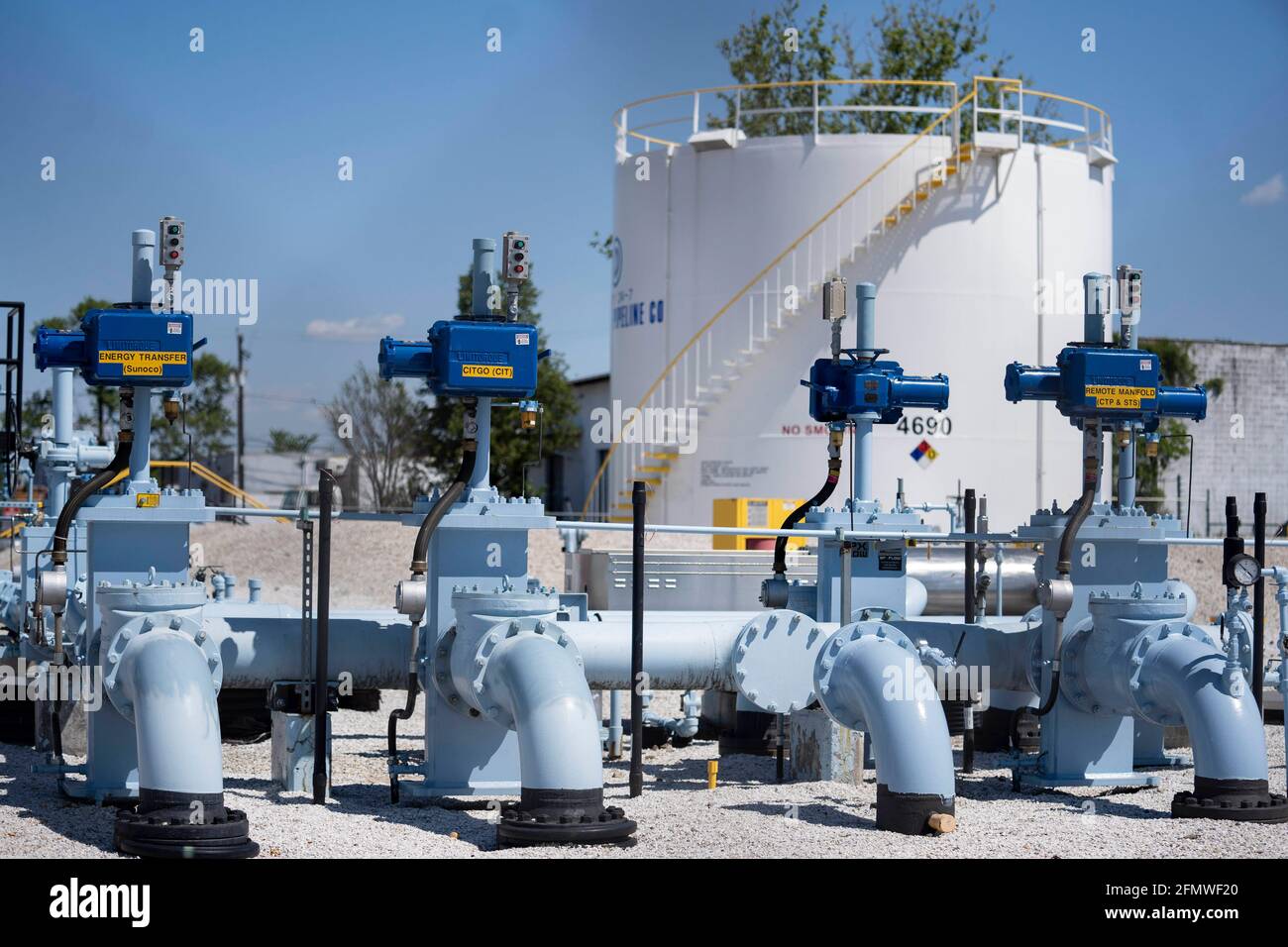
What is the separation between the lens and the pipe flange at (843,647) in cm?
916

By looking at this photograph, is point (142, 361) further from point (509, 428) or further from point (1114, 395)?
point (509, 428)

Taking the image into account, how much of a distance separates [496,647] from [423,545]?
0.65 m

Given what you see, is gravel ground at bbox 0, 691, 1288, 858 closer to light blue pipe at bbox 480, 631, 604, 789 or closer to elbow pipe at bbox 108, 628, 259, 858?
elbow pipe at bbox 108, 628, 259, 858

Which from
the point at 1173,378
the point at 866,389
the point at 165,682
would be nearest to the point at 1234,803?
the point at 866,389

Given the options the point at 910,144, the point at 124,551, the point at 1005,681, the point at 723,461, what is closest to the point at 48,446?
the point at 124,551

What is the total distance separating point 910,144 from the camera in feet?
76.2

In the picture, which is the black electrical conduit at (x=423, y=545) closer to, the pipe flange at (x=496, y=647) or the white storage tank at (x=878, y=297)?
the pipe flange at (x=496, y=647)

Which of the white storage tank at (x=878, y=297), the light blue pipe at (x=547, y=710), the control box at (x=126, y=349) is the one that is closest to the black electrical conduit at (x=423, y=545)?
the light blue pipe at (x=547, y=710)

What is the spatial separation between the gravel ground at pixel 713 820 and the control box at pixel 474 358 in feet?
7.18

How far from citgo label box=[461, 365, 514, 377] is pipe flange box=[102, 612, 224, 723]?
1.84 meters

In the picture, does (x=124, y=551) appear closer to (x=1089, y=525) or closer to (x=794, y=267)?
(x=1089, y=525)

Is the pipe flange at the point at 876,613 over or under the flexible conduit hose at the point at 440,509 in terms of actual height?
under

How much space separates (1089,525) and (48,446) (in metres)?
7.98

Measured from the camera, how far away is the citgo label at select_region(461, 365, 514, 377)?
896cm
